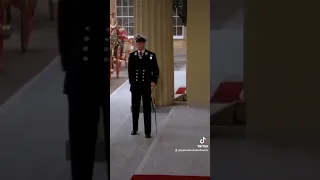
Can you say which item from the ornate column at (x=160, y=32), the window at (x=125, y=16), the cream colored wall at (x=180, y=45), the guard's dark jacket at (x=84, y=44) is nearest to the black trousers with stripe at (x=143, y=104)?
the ornate column at (x=160, y=32)

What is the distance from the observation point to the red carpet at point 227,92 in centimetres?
227

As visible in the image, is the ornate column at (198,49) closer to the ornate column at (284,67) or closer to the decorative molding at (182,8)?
the decorative molding at (182,8)

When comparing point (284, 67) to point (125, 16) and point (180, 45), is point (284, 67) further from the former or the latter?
point (125, 16)

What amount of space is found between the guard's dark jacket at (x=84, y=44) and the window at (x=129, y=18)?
319 centimetres

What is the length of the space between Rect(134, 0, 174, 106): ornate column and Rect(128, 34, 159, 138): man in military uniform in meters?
1.04

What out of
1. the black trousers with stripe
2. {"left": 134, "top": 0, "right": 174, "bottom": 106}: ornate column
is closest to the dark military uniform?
the black trousers with stripe

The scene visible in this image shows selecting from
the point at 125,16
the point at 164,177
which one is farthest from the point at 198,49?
the point at 164,177

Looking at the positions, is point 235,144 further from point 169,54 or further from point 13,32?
point 169,54

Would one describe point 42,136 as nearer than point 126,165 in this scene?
Yes

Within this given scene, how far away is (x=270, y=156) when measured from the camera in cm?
223

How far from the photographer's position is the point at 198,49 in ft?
17.1

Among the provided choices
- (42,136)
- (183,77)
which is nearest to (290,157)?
(42,136)

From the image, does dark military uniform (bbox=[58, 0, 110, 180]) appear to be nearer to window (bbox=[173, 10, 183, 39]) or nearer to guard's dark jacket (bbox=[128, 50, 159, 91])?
guard's dark jacket (bbox=[128, 50, 159, 91])

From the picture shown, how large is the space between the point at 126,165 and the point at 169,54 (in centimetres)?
224
